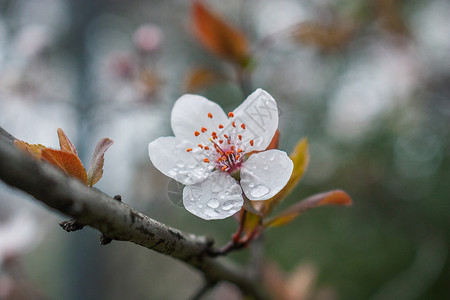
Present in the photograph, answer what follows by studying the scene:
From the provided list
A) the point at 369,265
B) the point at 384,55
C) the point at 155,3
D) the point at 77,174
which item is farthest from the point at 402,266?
the point at 155,3

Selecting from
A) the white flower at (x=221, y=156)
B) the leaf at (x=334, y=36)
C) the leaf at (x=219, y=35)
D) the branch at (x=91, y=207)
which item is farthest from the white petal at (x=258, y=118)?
the leaf at (x=334, y=36)

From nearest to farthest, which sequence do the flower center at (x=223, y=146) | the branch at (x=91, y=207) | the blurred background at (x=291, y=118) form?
the branch at (x=91, y=207)
the flower center at (x=223, y=146)
the blurred background at (x=291, y=118)

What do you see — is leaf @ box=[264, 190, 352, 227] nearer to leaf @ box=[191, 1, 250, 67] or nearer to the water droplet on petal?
the water droplet on petal

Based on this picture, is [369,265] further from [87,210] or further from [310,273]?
[87,210]

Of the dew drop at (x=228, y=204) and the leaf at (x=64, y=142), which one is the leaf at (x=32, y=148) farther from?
the dew drop at (x=228, y=204)

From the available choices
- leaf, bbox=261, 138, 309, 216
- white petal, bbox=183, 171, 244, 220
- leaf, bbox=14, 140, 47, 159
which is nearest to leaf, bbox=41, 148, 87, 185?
leaf, bbox=14, 140, 47, 159

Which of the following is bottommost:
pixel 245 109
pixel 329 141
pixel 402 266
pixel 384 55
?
pixel 402 266

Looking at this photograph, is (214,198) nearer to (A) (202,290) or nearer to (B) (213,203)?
(B) (213,203)
